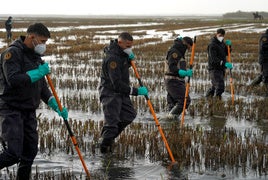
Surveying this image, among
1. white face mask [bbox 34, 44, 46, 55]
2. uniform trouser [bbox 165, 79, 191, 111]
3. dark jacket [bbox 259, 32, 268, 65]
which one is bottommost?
uniform trouser [bbox 165, 79, 191, 111]

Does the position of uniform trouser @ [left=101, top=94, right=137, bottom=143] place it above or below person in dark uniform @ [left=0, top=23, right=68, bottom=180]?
below

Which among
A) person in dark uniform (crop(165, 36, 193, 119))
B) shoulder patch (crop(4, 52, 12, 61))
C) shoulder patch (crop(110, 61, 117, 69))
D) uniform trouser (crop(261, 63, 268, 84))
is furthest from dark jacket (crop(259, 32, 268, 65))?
shoulder patch (crop(4, 52, 12, 61))

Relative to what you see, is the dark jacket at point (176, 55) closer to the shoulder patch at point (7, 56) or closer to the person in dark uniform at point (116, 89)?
the person in dark uniform at point (116, 89)

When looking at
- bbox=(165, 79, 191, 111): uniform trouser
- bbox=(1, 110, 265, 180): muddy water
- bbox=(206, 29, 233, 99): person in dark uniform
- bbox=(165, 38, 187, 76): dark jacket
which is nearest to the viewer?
bbox=(1, 110, 265, 180): muddy water

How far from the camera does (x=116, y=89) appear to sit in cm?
646

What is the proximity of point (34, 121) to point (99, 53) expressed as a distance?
55.8 feet

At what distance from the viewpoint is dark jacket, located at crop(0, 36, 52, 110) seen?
4.69 meters

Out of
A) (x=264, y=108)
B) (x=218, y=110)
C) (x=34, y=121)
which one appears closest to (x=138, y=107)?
(x=218, y=110)

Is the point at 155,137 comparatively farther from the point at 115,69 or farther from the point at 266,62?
the point at 266,62

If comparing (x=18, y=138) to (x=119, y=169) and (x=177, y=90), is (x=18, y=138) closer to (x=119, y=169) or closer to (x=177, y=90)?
(x=119, y=169)

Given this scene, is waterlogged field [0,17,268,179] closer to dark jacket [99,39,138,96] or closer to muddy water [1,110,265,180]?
muddy water [1,110,265,180]

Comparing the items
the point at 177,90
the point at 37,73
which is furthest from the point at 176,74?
the point at 37,73

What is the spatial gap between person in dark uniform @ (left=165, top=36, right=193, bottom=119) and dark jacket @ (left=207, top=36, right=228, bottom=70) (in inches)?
74.5

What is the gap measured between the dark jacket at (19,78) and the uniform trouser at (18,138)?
12 cm
